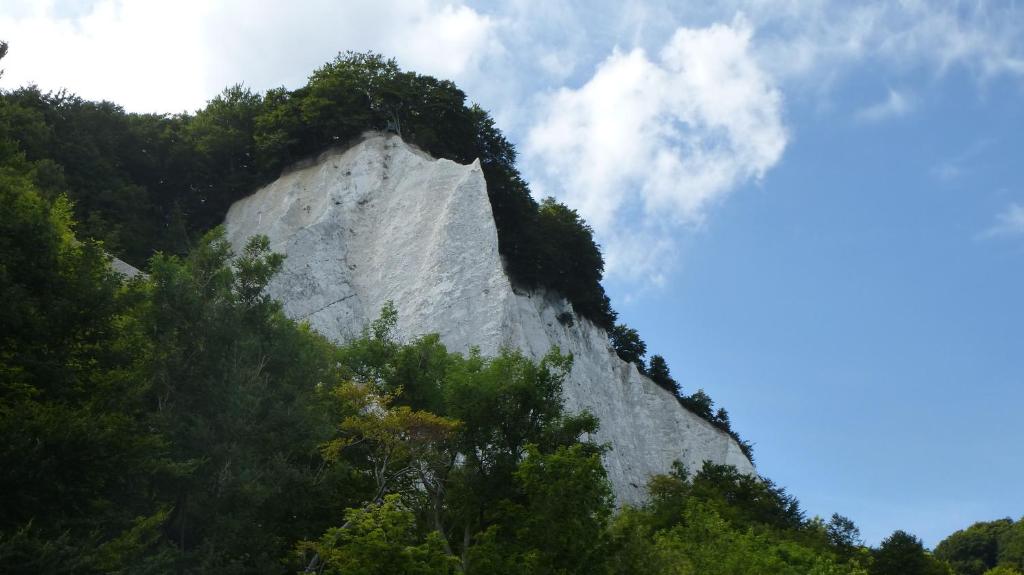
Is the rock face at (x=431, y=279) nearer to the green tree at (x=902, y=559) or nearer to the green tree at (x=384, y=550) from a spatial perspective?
the green tree at (x=902, y=559)

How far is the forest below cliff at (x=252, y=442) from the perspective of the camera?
18.2 metres

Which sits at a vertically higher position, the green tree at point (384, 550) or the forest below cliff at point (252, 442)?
the forest below cliff at point (252, 442)

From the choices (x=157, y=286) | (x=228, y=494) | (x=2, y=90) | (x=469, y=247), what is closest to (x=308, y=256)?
(x=469, y=247)

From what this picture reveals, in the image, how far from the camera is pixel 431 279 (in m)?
43.1

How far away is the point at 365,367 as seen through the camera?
32.0 metres

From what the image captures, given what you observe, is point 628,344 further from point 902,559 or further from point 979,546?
point 979,546

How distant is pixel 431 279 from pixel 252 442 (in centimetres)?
1892

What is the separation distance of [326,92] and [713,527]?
27.5 m

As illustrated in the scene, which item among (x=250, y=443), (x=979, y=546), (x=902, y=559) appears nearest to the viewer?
(x=250, y=443)

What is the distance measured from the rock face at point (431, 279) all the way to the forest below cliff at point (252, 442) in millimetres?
4812

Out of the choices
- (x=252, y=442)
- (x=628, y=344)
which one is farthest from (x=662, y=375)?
(x=252, y=442)

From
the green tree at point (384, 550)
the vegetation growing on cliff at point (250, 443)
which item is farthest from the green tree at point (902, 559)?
the green tree at point (384, 550)

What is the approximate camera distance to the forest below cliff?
18.2 m

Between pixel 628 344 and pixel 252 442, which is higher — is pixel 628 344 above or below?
above
